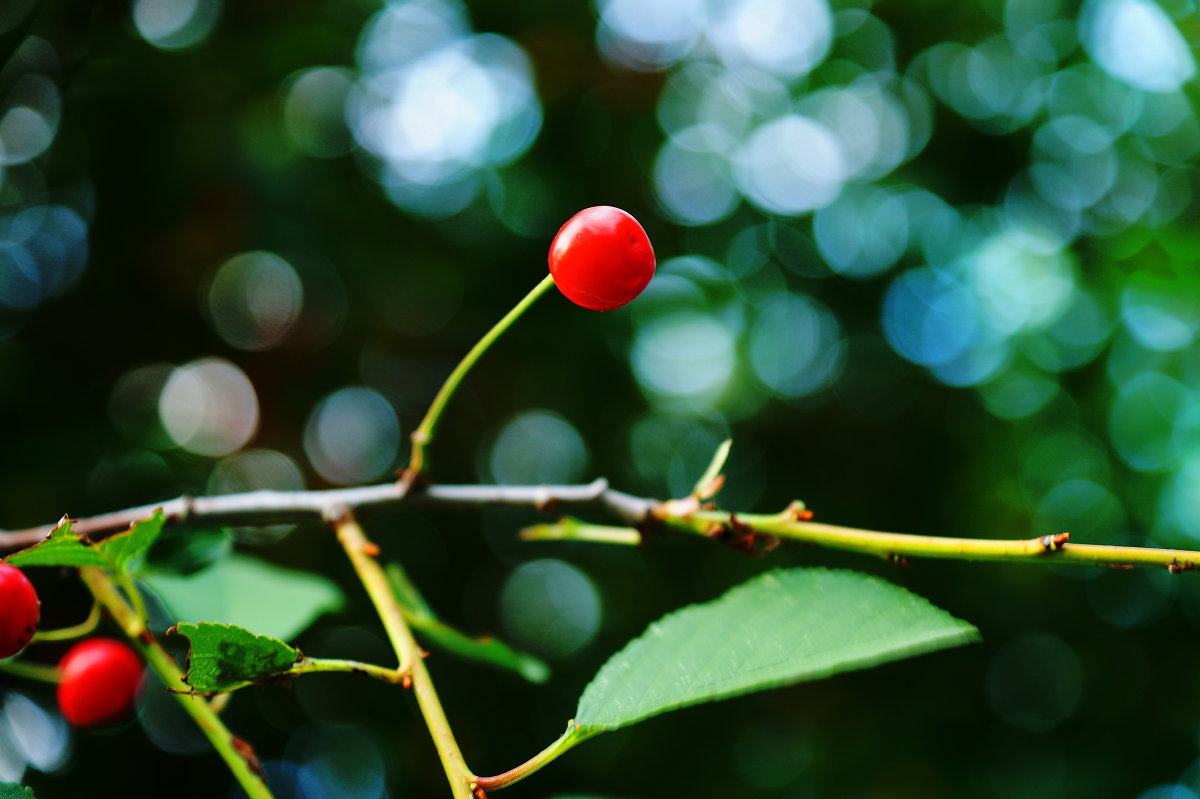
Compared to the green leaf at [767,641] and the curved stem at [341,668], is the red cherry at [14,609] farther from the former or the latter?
the green leaf at [767,641]

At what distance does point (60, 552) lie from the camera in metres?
0.56

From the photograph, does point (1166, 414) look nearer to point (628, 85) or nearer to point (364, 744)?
point (628, 85)

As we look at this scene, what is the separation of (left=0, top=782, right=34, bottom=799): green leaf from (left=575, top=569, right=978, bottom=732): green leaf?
0.35 metres

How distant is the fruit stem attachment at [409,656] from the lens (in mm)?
458

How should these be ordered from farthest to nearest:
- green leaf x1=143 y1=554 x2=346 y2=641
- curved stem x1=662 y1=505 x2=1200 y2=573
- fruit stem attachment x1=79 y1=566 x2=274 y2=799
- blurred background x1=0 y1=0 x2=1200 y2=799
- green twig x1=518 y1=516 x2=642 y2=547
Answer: blurred background x1=0 y1=0 x2=1200 y2=799 → green leaf x1=143 y1=554 x2=346 y2=641 → green twig x1=518 y1=516 x2=642 y2=547 → fruit stem attachment x1=79 y1=566 x2=274 y2=799 → curved stem x1=662 y1=505 x2=1200 y2=573

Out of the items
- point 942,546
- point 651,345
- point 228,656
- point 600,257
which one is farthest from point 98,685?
point 651,345

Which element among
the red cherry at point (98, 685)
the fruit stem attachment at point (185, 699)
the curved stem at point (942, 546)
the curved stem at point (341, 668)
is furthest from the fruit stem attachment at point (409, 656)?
the red cherry at point (98, 685)

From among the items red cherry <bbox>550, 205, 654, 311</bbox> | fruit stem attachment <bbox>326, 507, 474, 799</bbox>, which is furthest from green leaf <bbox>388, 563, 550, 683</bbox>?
red cherry <bbox>550, 205, 654, 311</bbox>

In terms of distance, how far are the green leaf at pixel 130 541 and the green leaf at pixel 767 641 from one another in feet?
1.12

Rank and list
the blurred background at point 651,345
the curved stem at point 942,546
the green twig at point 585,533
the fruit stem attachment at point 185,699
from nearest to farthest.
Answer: the curved stem at point 942,546
the fruit stem attachment at point 185,699
the green twig at point 585,533
the blurred background at point 651,345

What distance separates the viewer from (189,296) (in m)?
2.11

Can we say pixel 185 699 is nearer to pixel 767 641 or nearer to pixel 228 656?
pixel 228 656

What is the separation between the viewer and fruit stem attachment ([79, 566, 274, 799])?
0.56m

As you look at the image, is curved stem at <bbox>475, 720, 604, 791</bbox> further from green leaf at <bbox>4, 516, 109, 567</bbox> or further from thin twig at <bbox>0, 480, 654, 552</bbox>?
green leaf at <bbox>4, 516, 109, 567</bbox>
